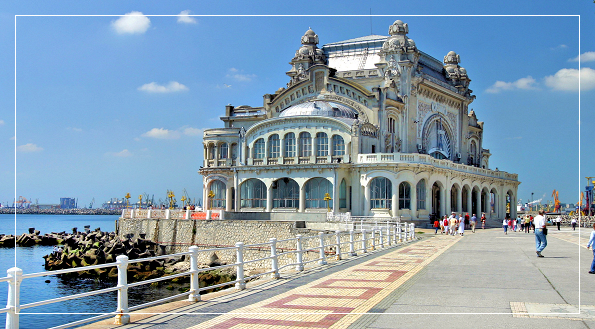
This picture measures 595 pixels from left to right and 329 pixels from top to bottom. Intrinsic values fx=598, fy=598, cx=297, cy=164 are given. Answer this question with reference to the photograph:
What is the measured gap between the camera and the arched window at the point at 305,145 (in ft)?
182

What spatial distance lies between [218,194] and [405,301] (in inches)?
2077

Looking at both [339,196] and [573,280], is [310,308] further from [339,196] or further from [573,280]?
[339,196]

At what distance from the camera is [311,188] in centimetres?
5544

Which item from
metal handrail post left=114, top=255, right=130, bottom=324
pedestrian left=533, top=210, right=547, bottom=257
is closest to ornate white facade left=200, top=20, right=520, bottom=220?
pedestrian left=533, top=210, right=547, bottom=257

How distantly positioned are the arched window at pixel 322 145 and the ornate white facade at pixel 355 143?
0.10 meters

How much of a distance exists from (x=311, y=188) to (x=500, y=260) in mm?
33999

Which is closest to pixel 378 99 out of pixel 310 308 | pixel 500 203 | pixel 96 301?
pixel 500 203

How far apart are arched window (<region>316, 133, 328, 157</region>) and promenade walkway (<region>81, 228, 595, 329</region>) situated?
35.1m

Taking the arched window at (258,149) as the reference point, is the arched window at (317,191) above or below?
below

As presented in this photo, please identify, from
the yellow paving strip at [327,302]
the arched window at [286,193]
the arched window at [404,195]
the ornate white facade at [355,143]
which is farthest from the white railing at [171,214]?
the yellow paving strip at [327,302]

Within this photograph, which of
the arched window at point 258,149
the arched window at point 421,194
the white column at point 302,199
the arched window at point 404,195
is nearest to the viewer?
the arched window at point 404,195

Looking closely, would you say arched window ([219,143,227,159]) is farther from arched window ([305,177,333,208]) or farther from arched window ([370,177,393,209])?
arched window ([370,177,393,209])

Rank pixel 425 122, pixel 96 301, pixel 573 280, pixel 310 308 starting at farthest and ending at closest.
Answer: pixel 425 122 < pixel 96 301 < pixel 573 280 < pixel 310 308

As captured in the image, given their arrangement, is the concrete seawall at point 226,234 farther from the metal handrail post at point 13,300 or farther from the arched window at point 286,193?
the metal handrail post at point 13,300
